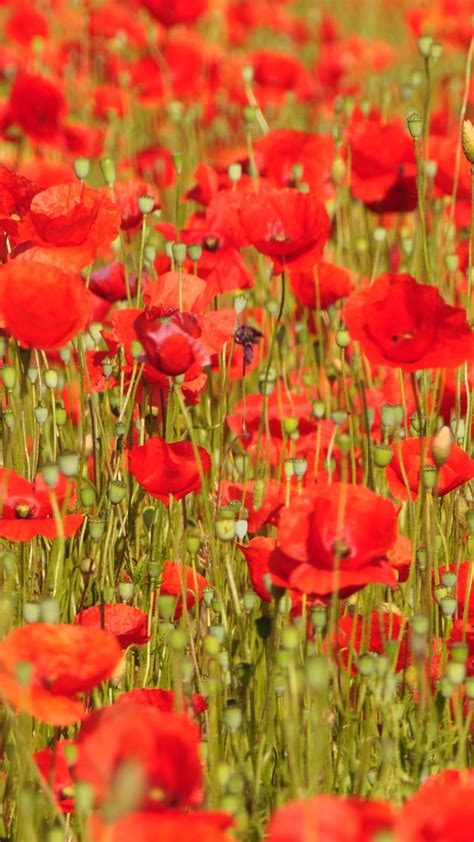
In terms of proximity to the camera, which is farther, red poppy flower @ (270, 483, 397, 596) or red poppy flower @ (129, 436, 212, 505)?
red poppy flower @ (129, 436, 212, 505)

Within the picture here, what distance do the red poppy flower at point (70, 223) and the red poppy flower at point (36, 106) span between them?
4.42ft

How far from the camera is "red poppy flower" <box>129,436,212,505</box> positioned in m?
1.70

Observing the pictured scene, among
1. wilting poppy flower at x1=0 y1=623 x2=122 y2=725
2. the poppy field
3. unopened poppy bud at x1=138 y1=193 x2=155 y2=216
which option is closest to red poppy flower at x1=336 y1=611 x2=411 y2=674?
the poppy field

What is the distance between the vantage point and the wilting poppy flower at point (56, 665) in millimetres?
1246

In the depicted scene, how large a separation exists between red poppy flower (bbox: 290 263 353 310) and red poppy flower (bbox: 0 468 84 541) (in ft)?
2.57

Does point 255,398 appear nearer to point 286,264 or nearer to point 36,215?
point 286,264

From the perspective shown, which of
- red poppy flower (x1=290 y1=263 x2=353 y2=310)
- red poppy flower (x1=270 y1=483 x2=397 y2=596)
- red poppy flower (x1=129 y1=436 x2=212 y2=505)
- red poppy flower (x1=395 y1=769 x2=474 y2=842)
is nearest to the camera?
red poppy flower (x1=395 y1=769 x2=474 y2=842)

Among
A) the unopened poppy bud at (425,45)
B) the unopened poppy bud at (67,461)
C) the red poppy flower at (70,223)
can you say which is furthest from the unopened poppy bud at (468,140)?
the unopened poppy bud at (67,461)

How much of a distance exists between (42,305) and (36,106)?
178cm

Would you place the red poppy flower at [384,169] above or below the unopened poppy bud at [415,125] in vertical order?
below

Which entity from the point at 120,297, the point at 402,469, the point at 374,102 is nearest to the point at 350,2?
the point at 374,102

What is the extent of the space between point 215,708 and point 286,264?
0.80 m

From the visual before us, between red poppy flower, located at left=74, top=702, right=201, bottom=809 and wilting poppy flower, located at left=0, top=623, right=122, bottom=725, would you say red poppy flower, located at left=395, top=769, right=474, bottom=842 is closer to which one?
red poppy flower, located at left=74, top=702, right=201, bottom=809

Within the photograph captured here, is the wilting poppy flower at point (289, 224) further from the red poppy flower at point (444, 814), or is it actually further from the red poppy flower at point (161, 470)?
the red poppy flower at point (444, 814)
